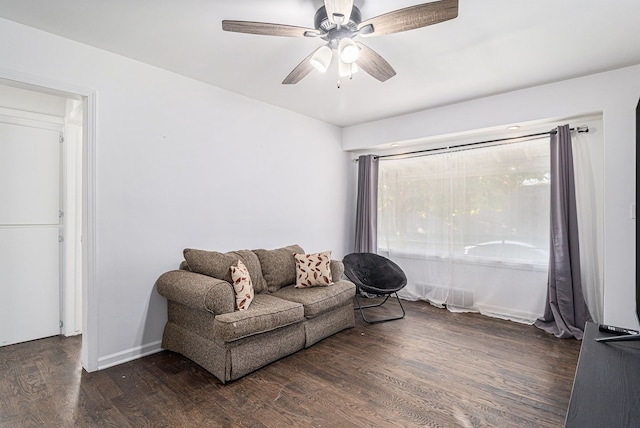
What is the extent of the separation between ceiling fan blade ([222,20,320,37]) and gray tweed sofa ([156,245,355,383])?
1732mm

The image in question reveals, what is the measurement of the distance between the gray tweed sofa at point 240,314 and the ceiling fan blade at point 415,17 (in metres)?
2.04

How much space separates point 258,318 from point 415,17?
223cm

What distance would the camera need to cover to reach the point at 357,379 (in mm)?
2447

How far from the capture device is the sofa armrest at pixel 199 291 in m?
2.40

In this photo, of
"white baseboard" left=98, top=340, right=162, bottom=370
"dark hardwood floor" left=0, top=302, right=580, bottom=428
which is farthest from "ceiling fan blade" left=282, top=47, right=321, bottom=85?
"white baseboard" left=98, top=340, right=162, bottom=370

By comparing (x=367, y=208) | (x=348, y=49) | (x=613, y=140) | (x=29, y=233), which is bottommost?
(x=29, y=233)

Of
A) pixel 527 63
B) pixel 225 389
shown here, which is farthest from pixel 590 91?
pixel 225 389

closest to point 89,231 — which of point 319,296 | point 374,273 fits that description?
point 319,296

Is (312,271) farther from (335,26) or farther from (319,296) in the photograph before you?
(335,26)

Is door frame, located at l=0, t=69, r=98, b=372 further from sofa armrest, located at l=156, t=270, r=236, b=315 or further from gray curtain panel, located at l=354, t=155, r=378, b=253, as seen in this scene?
gray curtain panel, located at l=354, t=155, r=378, b=253

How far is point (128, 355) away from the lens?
9.04ft

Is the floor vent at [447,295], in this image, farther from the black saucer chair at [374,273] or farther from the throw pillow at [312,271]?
the throw pillow at [312,271]

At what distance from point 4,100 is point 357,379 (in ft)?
13.1

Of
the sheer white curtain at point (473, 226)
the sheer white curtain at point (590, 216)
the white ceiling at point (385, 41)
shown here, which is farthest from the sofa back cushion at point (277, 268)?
the sheer white curtain at point (590, 216)
